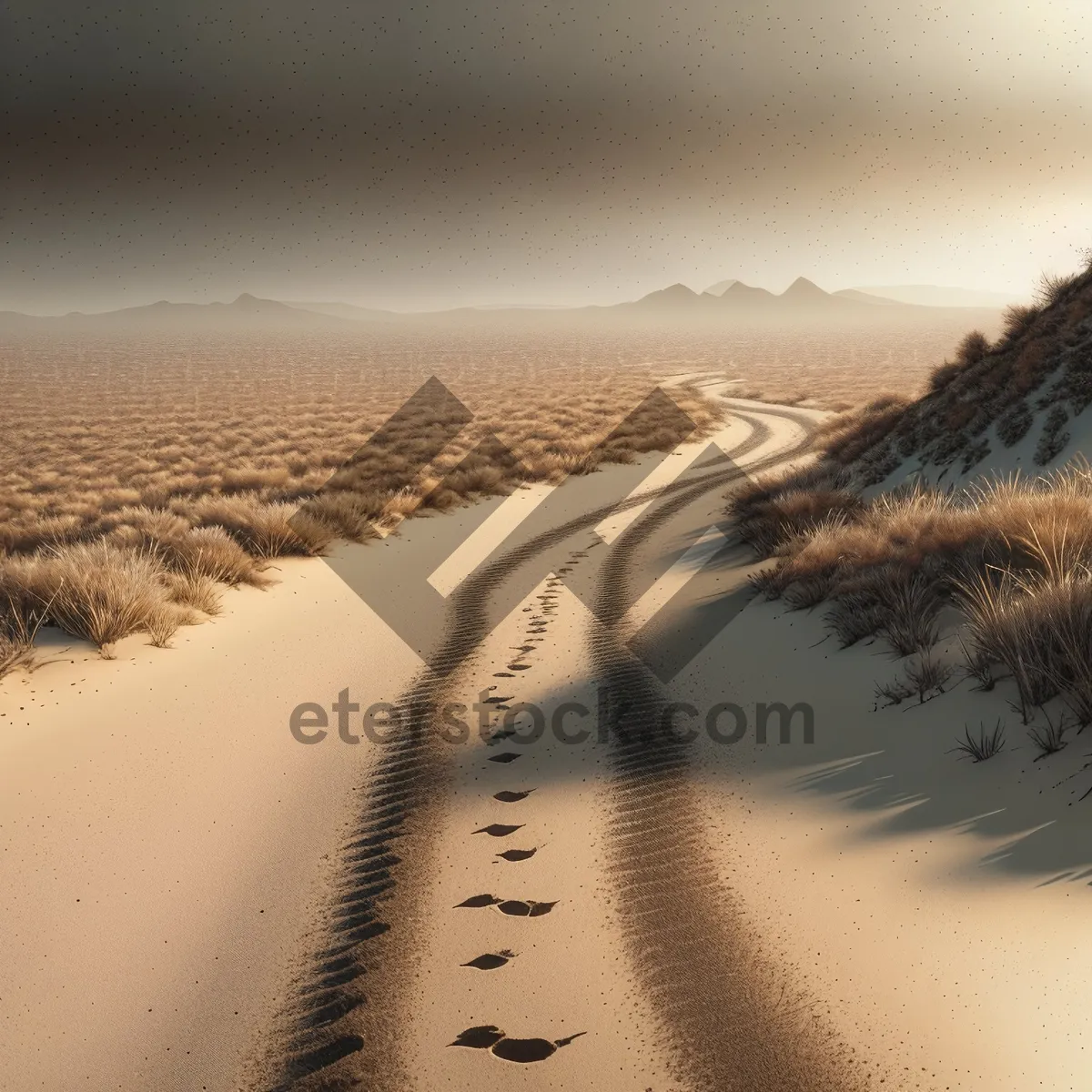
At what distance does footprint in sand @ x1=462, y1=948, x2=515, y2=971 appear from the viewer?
131 inches

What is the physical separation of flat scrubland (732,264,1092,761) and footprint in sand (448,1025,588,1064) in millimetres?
2792

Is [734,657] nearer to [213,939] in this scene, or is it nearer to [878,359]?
[213,939]

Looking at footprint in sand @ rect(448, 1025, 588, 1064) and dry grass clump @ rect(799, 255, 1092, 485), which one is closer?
footprint in sand @ rect(448, 1025, 588, 1064)

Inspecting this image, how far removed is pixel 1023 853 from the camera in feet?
11.7

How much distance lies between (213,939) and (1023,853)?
3.81 meters

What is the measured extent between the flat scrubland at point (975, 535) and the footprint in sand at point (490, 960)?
275 centimetres

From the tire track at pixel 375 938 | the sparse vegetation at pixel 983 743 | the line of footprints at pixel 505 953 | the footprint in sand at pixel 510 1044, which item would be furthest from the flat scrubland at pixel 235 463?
the sparse vegetation at pixel 983 743

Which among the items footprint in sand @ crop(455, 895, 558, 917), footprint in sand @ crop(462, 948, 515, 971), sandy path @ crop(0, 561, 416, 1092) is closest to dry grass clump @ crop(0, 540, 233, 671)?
sandy path @ crop(0, 561, 416, 1092)

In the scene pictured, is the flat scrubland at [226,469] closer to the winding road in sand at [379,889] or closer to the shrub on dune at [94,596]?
the shrub on dune at [94,596]

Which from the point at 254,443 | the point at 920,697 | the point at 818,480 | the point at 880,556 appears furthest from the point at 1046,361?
the point at 254,443

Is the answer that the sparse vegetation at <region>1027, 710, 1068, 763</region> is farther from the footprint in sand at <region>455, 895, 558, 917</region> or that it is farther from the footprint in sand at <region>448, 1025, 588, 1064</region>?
the footprint in sand at <region>448, 1025, 588, 1064</region>

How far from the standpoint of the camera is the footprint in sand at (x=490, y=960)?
3.33m

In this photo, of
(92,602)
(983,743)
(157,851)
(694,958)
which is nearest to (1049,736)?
(983,743)

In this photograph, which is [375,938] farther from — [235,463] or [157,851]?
[235,463]
